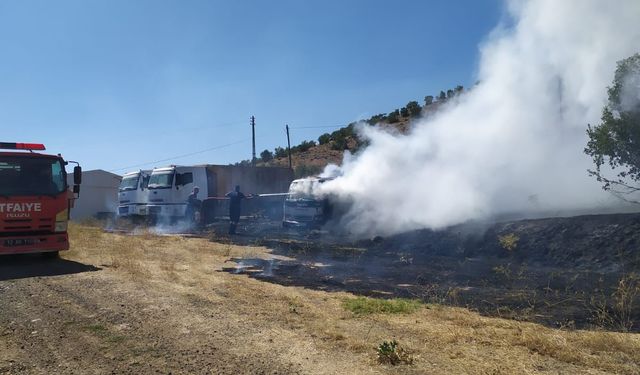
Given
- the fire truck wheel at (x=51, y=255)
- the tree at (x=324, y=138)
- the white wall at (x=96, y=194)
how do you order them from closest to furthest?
the fire truck wheel at (x=51, y=255), the white wall at (x=96, y=194), the tree at (x=324, y=138)

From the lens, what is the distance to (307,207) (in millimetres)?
17297

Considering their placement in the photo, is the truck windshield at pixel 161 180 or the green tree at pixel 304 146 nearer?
the truck windshield at pixel 161 180

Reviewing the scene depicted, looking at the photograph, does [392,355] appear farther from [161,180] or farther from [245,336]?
[161,180]

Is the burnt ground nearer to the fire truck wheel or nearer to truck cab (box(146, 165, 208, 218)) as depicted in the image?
the fire truck wheel

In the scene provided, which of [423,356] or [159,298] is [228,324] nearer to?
[159,298]

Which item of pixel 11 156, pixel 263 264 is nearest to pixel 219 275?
pixel 263 264

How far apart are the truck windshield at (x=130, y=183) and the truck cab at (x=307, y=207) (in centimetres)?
889

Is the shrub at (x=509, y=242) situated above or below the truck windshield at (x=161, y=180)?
below

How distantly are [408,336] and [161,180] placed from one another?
17.8 metres

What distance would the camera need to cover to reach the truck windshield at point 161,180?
20.6m

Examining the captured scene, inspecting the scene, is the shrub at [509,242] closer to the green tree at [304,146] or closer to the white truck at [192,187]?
the white truck at [192,187]

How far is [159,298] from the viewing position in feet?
22.0

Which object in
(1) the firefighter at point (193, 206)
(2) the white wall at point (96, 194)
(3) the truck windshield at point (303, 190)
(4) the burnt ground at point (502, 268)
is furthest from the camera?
(2) the white wall at point (96, 194)

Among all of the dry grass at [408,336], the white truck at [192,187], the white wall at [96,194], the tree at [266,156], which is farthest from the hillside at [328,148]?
the dry grass at [408,336]
